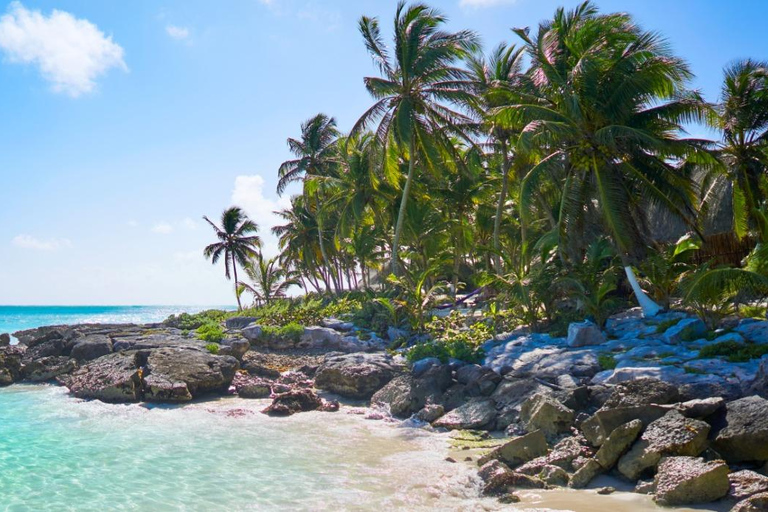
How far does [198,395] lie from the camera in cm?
1513

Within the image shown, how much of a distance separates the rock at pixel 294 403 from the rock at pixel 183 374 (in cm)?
305

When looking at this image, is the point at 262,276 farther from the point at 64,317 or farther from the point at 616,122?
the point at 64,317

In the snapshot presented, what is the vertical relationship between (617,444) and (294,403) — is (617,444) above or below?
above

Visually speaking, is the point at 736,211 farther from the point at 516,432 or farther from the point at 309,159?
the point at 309,159

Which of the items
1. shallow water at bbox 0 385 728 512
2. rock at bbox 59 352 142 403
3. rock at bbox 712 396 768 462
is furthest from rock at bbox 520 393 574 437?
rock at bbox 59 352 142 403

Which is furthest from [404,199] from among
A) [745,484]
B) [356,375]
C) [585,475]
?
[745,484]

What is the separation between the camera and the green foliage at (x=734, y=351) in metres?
10.3

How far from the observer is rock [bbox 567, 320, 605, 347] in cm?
1345

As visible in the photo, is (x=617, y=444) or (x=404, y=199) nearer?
(x=617, y=444)

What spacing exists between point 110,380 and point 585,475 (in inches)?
536

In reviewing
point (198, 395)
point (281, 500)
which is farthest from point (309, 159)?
point (281, 500)

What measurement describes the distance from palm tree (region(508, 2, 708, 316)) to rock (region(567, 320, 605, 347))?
2.41 metres

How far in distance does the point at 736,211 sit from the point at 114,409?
20283 mm

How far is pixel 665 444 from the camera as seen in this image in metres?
7.15
